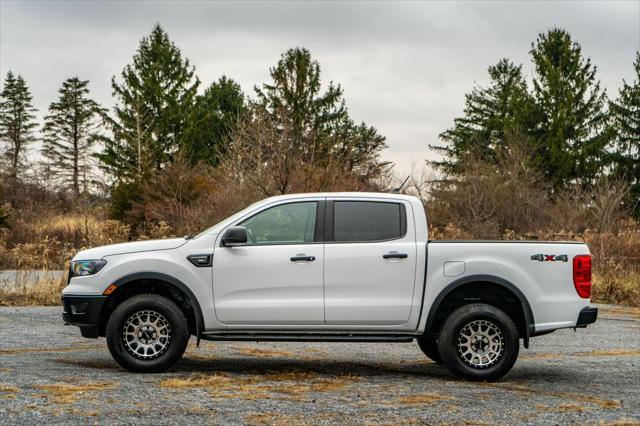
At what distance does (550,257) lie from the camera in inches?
347

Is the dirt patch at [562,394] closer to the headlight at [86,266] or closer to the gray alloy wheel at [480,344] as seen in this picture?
the gray alloy wheel at [480,344]

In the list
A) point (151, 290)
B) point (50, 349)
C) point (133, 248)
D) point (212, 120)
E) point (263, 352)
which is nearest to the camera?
point (133, 248)

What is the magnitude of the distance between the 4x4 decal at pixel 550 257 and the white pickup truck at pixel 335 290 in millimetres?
14

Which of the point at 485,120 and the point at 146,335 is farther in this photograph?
the point at 485,120

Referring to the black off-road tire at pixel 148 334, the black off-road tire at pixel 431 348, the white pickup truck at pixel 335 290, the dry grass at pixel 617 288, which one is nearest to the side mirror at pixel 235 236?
the white pickup truck at pixel 335 290

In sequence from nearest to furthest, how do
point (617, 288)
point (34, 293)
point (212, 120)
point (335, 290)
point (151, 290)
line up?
1. point (335, 290)
2. point (151, 290)
3. point (34, 293)
4. point (617, 288)
5. point (212, 120)

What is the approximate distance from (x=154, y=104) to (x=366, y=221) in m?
44.8

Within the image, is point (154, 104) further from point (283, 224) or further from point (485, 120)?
point (283, 224)

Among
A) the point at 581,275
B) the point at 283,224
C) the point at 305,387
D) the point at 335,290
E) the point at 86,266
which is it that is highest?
the point at 283,224

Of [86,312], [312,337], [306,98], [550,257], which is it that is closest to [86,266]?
[86,312]

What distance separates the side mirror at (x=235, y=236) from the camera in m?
8.64

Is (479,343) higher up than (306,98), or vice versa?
(306,98)

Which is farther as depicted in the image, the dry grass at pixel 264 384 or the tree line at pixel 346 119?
the tree line at pixel 346 119

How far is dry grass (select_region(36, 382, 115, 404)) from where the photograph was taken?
286 inches
